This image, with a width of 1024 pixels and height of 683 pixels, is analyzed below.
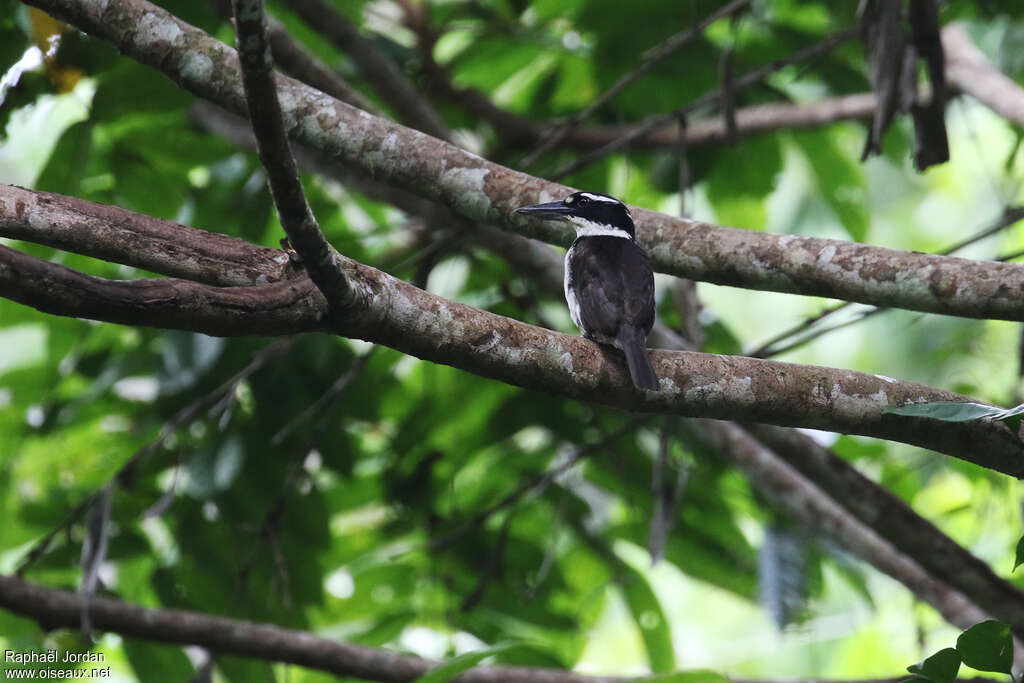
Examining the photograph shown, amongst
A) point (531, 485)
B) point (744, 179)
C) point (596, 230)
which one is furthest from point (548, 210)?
point (744, 179)

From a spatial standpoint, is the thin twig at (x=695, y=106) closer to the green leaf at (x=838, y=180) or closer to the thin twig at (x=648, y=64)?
the thin twig at (x=648, y=64)

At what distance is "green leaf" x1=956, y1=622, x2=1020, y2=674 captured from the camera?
2.48 m

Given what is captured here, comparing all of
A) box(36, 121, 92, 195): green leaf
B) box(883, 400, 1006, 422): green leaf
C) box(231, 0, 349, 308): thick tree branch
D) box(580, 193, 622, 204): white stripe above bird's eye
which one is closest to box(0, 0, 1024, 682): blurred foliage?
box(36, 121, 92, 195): green leaf

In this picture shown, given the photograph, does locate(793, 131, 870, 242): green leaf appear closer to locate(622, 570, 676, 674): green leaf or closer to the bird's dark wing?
the bird's dark wing

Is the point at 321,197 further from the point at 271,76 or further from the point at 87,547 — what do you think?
the point at 271,76

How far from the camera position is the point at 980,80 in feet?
17.5

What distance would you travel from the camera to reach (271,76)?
201 centimetres

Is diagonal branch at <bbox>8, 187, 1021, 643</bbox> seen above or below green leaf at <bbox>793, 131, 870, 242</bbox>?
below

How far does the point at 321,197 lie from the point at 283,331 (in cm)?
274

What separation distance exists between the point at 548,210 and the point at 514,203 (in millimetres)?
167

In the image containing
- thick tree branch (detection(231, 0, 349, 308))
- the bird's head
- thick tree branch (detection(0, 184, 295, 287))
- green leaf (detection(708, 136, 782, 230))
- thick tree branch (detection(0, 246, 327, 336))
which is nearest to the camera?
thick tree branch (detection(231, 0, 349, 308))

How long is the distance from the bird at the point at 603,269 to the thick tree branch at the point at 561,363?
49 cm

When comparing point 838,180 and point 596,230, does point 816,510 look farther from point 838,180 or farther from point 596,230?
point 838,180

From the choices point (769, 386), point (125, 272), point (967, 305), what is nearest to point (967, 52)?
point (967, 305)
